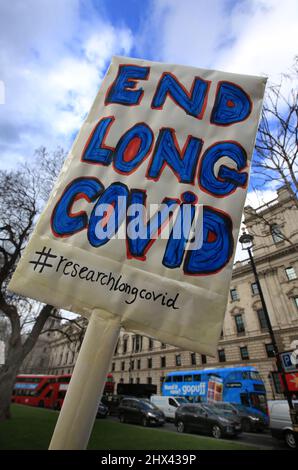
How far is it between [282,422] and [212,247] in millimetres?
14120

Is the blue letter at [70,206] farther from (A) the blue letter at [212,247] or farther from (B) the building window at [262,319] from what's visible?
(B) the building window at [262,319]

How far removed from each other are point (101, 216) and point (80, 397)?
1005 mm

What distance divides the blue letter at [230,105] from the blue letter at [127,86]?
669 millimetres

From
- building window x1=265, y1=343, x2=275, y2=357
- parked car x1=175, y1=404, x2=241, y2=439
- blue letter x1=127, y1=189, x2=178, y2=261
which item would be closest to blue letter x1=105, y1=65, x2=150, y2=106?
blue letter x1=127, y1=189, x2=178, y2=261

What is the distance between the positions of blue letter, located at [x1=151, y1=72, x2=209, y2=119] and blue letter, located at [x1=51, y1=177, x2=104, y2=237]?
0.95 m

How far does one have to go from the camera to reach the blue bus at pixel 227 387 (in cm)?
1906

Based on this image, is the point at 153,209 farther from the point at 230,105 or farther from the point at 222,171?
the point at 230,105

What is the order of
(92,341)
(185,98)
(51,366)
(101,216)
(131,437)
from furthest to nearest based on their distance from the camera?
(51,366), (131,437), (185,98), (101,216), (92,341)

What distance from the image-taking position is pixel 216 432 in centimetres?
1269

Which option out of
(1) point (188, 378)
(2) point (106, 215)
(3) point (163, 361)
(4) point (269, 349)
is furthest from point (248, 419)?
(3) point (163, 361)

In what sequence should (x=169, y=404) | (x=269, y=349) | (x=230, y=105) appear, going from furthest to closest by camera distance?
(x=269, y=349) < (x=169, y=404) < (x=230, y=105)

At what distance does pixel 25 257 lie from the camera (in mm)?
1507

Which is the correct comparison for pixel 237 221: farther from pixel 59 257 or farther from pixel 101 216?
pixel 59 257
